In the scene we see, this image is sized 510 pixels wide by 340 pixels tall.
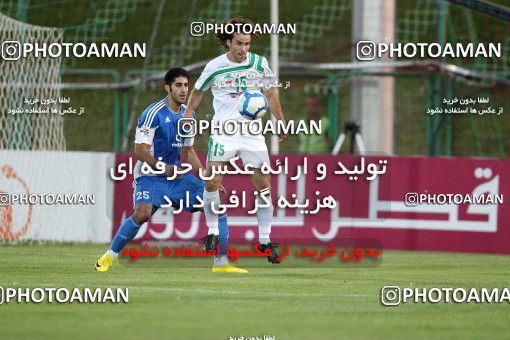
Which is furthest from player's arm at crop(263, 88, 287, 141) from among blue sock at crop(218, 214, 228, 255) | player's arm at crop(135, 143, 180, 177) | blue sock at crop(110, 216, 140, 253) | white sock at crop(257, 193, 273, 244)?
blue sock at crop(110, 216, 140, 253)

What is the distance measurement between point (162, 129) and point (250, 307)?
146 inches

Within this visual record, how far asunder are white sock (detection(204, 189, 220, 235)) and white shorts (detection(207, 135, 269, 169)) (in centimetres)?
33

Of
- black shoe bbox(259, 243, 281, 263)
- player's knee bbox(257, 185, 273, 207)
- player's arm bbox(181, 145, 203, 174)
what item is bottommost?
black shoe bbox(259, 243, 281, 263)

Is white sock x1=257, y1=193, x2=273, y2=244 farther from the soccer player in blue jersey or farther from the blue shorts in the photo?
the blue shorts

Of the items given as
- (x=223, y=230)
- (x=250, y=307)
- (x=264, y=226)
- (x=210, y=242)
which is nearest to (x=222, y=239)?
(x=223, y=230)

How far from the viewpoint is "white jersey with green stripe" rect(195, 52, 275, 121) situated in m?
13.7

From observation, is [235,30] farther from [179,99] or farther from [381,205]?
[381,205]

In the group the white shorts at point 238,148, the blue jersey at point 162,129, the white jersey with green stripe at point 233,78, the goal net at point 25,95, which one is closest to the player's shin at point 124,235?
the blue jersey at point 162,129

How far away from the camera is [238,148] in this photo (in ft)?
45.6

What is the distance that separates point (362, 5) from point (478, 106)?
4940 mm

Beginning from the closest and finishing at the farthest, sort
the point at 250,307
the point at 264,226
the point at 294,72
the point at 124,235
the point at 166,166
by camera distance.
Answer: the point at 250,307 → the point at 264,226 → the point at 124,235 → the point at 166,166 → the point at 294,72

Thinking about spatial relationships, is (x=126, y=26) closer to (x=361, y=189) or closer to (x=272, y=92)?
(x=361, y=189)

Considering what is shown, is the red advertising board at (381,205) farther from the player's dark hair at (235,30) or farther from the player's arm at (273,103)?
the player's dark hair at (235,30)

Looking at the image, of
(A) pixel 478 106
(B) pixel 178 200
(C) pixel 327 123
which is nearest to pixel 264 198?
(B) pixel 178 200
